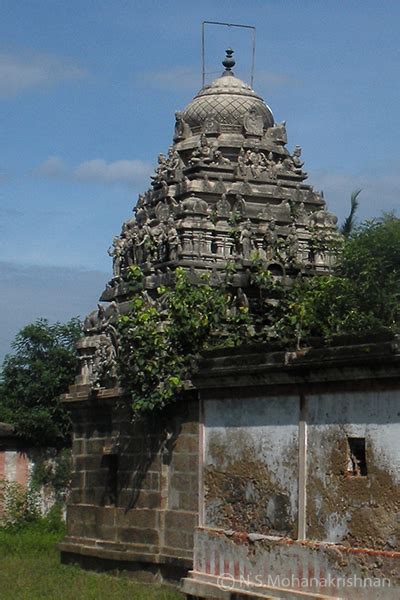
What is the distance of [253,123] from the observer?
2277 centimetres

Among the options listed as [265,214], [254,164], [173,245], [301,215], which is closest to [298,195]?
[301,215]

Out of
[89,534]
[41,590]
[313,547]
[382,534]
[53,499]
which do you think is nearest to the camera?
[382,534]

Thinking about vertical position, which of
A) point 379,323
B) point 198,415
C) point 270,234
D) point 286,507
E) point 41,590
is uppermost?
point 270,234

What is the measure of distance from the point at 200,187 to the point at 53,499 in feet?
36.5

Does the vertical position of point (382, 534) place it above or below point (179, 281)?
below

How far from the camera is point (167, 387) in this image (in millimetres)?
17891

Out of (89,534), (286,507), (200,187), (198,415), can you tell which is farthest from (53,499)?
(286,507)

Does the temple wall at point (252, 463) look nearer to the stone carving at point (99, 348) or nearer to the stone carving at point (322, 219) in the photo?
the stone carving at point (99, 348)

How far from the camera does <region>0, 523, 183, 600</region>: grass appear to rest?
1778 cm

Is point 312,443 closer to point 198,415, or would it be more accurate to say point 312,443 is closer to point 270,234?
point 198,415

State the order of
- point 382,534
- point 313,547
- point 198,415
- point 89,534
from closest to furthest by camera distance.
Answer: point 382,534, point 313,547, point 198,415, point 89,534

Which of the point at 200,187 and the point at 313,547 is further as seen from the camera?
the point at 200,187

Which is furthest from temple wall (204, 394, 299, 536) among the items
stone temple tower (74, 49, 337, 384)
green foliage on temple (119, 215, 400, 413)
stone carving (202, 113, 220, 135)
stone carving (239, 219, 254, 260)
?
stone carving (202, 113, 220, 135)

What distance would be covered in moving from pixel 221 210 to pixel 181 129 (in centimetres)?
252
